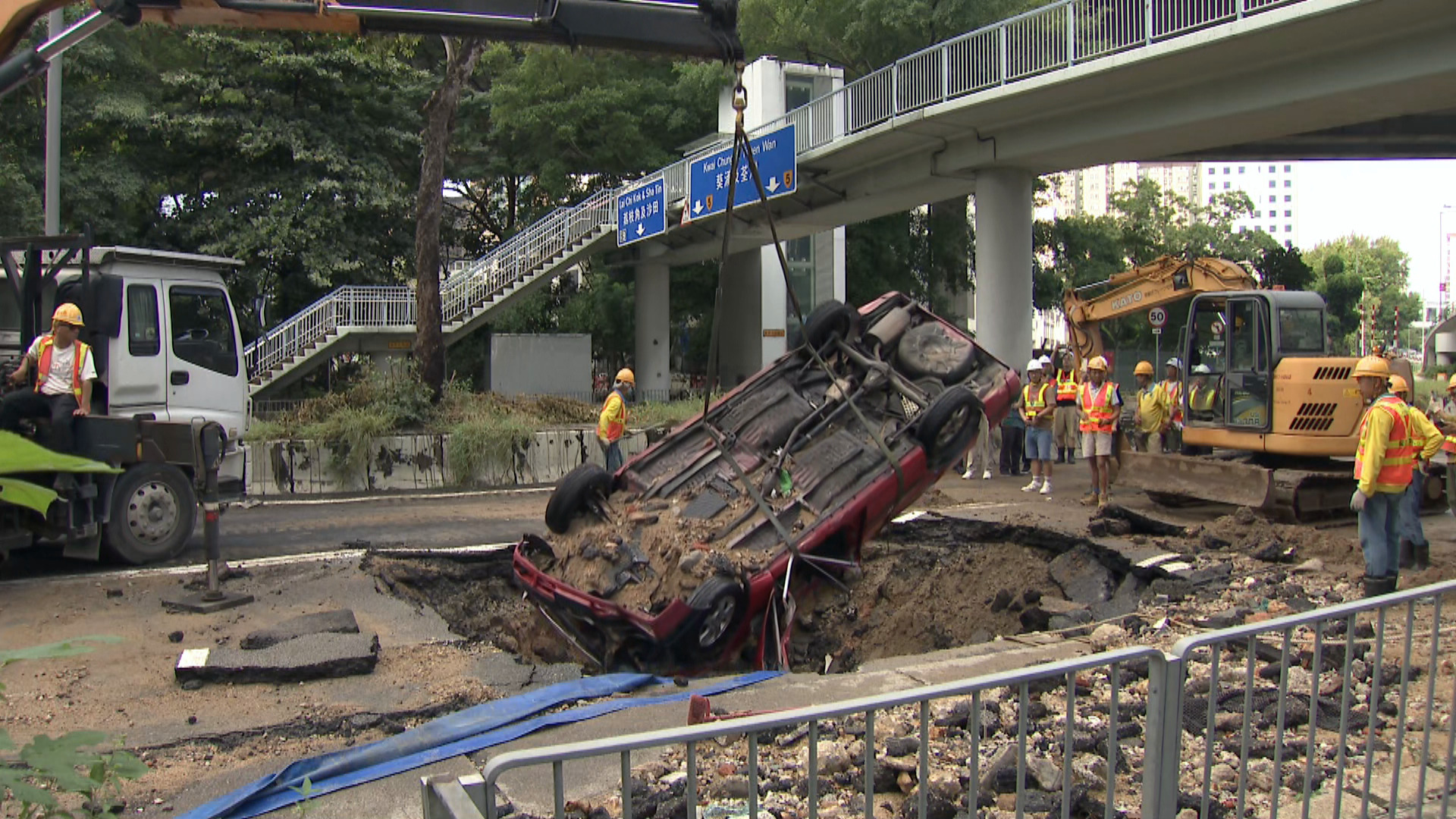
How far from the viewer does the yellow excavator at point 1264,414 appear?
40.5 ft

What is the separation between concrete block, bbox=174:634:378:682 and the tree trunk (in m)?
12.1

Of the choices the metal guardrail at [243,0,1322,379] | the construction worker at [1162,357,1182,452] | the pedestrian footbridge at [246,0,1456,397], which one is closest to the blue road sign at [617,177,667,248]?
the pedestrian footbridge at [246,0,1456,397]

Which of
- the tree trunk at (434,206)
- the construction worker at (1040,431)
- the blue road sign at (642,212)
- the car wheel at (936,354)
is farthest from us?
the blue road sign at (642,212)

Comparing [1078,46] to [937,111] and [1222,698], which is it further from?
[1222,698]

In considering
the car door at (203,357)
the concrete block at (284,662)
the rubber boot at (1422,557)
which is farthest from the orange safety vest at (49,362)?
the rubber boot at (1422,557)

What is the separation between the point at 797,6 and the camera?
1224 inches

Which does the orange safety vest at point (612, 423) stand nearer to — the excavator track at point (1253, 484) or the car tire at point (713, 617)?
the excavator track at point (1253, 484)

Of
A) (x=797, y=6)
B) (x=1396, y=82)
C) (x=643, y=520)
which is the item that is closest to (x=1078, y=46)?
(x=1396, y=82)

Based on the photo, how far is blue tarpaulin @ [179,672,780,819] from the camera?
15.4 feet

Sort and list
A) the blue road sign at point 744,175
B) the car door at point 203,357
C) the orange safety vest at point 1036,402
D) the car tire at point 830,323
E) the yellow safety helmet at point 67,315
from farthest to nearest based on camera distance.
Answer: the blue road sign at point 744,175 < the orange safety vest at point 1036,402 < the car door at point 203,357 < the car tire at point 830,323 < the yellow safety helmet at point 67,315

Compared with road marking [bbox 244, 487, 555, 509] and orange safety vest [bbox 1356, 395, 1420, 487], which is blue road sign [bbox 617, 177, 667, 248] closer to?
road marking [bbox 244, 487, 555, 509]

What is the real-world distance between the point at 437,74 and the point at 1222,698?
3345 cm

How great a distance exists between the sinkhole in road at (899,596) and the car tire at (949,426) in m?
1.08

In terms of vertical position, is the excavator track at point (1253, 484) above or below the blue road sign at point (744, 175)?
below
